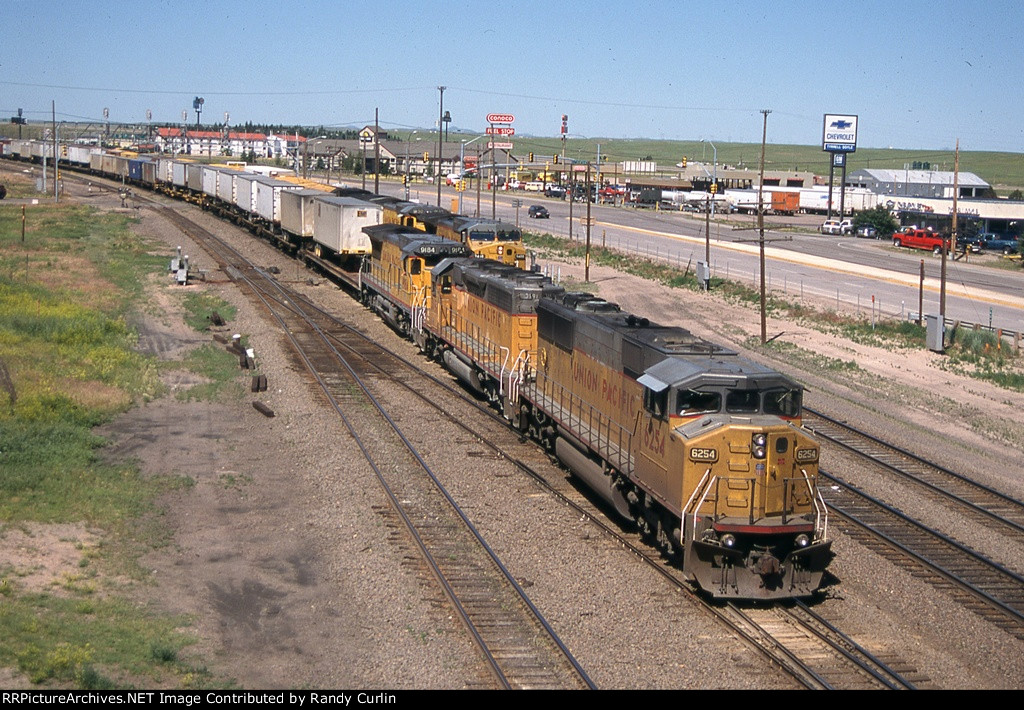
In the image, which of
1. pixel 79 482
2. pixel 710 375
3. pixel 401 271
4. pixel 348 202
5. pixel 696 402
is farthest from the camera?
pixel 348 202

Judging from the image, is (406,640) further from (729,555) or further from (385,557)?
(729,555)

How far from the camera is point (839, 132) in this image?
111688 millimetres

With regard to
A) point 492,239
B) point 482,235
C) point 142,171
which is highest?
point 142,171

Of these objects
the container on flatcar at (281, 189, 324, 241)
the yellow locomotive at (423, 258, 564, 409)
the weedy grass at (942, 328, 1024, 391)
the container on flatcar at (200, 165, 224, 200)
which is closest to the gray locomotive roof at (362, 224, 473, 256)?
the yellow locomotive at (423, 258, 564, 409)

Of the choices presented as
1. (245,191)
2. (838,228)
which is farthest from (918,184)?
(245,191)

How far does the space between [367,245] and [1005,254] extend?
52.4m

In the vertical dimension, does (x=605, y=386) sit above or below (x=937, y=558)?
above

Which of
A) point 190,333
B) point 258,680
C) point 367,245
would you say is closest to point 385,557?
point 258,680

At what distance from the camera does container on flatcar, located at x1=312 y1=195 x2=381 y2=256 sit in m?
42.5

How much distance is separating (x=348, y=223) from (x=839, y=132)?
83493 millimetres

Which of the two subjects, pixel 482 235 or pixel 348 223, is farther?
pixel 348 223

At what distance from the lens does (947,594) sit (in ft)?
50.2

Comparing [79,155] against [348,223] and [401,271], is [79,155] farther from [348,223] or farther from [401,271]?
[401,271]

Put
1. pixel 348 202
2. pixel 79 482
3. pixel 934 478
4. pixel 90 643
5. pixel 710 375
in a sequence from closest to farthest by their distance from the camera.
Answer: pixel 90 643 < pixel 710 375 < pixel 79 482 < pixel 934 478 < pixel 348 202
